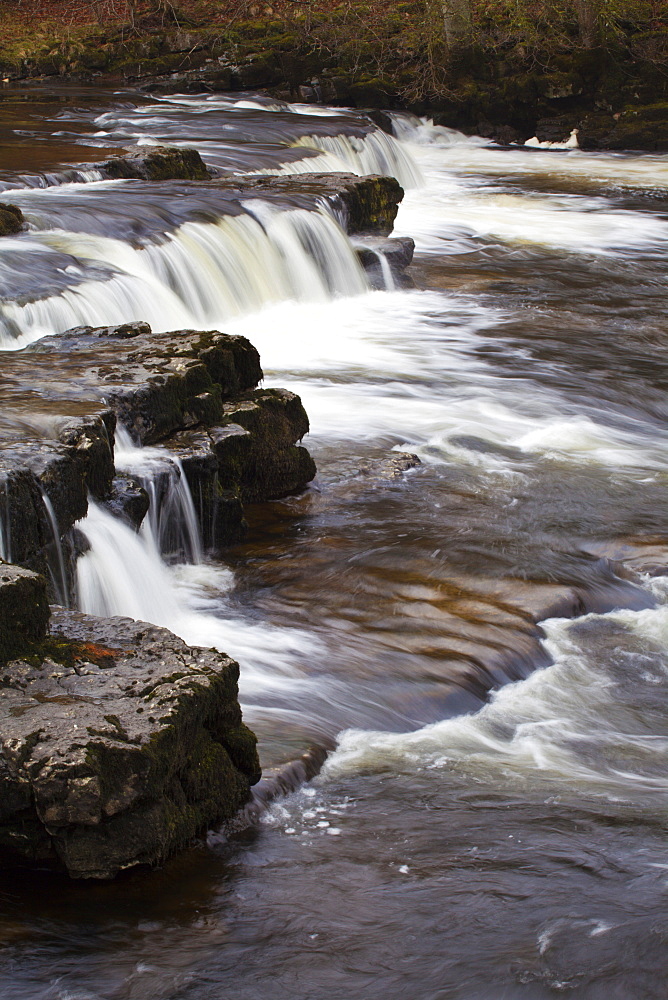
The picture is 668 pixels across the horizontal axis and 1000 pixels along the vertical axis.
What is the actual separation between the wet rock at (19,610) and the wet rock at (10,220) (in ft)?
23.3

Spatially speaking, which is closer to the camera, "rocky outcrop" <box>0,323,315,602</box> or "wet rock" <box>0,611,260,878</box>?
"wet rock" <box>0,611,260,878</box>

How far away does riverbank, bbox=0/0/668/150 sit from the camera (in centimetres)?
2303

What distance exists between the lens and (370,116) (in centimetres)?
2256

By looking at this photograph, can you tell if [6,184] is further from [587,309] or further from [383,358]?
[587,309]

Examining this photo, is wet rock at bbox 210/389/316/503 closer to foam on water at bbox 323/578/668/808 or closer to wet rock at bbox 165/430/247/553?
wet rock at bbox 165/430/247/553

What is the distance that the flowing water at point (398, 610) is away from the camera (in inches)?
122

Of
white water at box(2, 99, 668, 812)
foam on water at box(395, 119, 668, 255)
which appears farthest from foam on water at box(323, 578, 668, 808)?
foam on water at box(395, 119, 668, 255)

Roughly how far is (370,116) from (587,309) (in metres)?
12.3

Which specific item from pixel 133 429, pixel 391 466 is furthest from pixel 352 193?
pixel 133 429

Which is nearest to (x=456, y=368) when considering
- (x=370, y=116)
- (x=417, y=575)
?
(x=417, y=575)

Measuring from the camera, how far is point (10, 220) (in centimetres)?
1014

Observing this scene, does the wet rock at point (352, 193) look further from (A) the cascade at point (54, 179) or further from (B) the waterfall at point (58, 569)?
(B) the waterfall at point (58, 569)

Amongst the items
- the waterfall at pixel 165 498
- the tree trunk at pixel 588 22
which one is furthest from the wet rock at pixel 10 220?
the tree trunk at pixel 588 22

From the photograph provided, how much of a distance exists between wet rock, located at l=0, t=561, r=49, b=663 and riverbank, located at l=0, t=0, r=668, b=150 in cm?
2138
